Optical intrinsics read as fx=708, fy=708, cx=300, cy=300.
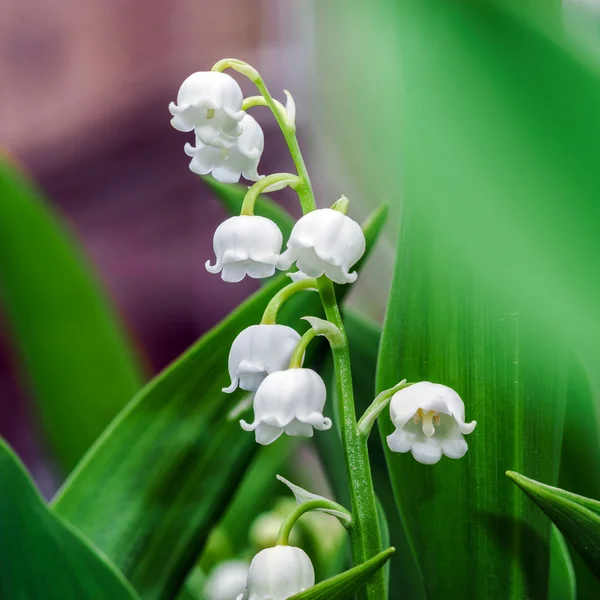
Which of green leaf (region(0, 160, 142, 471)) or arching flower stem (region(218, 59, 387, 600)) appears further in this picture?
green leaf (region(0, 160, 142, 471))

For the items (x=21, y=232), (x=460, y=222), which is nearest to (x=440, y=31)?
(x=460, y=222)

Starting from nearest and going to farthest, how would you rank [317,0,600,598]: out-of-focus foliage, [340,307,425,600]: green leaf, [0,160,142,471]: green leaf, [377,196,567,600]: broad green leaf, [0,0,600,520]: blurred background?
[317,0,600,598]: out-of-focus foliage
[377,196,567,600]: broad green leaf
[340,307,425,600]: green leaf
[0,160,142,471]: green leaf
[0,0,600,520]: blurred background

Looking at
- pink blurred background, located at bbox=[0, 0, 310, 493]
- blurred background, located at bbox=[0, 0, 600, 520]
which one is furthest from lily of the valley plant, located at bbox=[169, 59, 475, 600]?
pink blurred background, located at bbox=[0, 0, 310, 493]

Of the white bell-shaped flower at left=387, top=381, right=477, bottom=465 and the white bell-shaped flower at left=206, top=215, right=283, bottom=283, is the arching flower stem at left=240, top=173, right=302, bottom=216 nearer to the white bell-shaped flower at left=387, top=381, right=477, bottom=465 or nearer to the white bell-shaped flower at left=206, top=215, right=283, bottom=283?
the white bell-shaped flower at left=206, top=215, right=283, bottom=283

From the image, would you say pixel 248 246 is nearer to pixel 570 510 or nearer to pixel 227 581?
pixel 570 510

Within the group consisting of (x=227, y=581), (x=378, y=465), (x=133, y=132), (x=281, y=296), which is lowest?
(x=227, y=581)

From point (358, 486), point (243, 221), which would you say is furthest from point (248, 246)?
point (358, 486)

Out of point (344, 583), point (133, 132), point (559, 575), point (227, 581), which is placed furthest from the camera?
point (133, 132)
